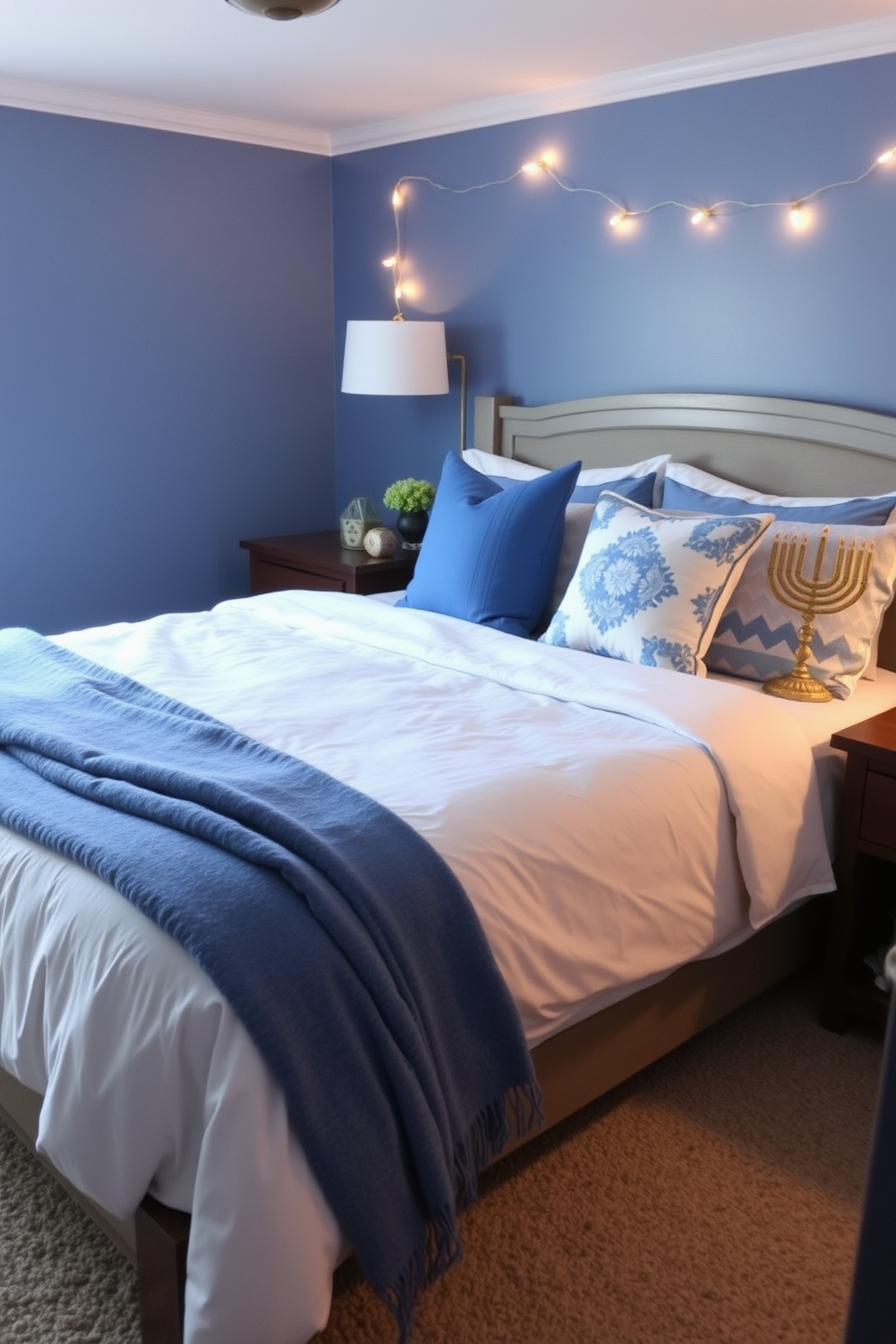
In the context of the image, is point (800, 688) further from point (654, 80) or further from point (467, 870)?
point (654, 80)

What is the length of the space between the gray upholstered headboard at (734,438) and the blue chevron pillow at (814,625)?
243 mm

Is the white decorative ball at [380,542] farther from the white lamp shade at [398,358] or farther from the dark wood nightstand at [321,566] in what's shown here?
the white lamp shade at [398,358]

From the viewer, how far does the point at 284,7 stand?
2053 millimetres

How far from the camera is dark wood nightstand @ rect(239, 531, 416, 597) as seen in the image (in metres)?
3.84

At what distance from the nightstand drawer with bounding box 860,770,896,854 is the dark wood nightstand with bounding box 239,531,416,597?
6.54 feet

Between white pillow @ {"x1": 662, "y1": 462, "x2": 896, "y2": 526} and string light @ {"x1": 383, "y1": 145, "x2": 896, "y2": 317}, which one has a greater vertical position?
string light @ {"x1": 383, "y1": 145, "x2": 896, "y2": 317}

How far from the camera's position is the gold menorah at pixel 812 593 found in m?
2.52

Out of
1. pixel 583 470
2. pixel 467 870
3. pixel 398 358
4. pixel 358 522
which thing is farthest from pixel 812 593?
pixel 358 522

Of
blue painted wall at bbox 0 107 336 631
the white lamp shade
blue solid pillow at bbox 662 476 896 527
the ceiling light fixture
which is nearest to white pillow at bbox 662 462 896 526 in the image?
blue solid pillow at bbox 662 476 896 527

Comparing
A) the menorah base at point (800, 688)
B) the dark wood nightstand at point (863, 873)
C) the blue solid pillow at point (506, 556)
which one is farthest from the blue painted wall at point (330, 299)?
the dark wood nightstand at point (863, 873)

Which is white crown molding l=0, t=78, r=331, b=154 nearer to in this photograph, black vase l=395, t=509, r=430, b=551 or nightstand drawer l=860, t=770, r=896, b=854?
black vase l=395, t=509, r=430, b=551

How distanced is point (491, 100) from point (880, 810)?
267 centimetres

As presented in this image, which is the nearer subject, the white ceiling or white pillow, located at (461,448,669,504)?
the white ceiling

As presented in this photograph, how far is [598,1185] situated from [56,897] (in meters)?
1.06
